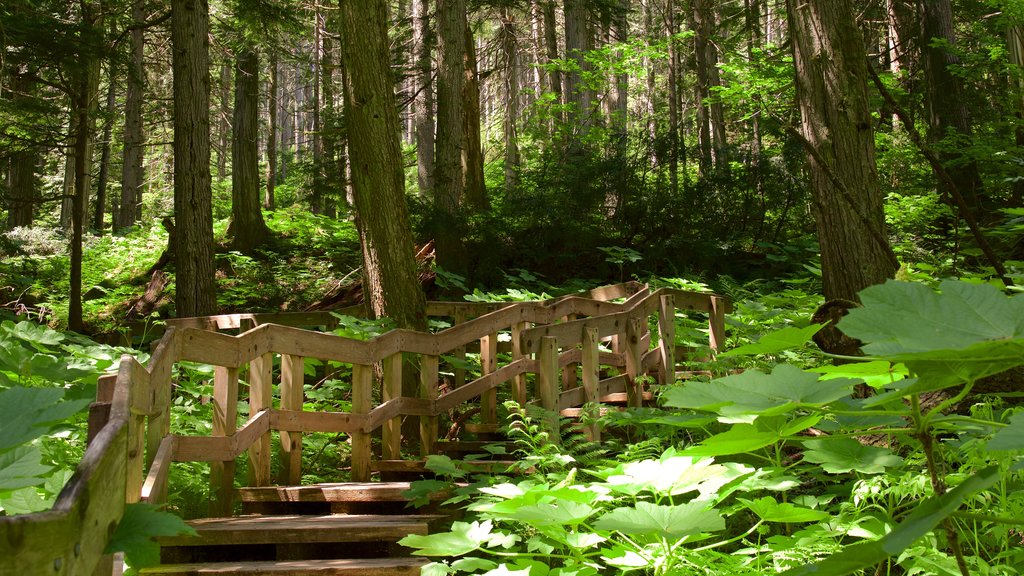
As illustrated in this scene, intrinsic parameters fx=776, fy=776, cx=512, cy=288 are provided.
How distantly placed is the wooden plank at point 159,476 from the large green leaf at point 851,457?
9.30 feet

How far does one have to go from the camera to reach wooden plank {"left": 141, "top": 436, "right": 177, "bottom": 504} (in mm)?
3596

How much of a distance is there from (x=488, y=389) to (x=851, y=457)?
5141 millimetres

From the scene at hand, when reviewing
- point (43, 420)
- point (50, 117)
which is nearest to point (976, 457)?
point (43, 420)

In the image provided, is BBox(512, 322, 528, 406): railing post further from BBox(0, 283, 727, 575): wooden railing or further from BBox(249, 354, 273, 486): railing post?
BBox(249, 354, 273, 486): railing post

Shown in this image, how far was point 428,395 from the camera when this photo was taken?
267 inches

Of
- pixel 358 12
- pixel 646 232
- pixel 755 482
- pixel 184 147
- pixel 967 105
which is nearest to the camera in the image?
pixel 755 482

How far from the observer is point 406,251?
302 inches

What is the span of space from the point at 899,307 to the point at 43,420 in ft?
3.02

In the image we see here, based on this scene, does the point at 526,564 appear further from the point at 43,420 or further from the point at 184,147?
the point at 184,147

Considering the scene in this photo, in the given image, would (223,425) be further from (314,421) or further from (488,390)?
(488,390)

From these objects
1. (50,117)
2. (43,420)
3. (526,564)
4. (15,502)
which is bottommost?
(526,564)

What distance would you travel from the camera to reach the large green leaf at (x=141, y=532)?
1.03 metres

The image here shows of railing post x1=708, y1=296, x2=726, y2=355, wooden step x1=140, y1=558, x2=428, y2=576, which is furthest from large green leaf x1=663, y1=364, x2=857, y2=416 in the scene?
railing post x1=708, y1=296, x2=726, y2=355

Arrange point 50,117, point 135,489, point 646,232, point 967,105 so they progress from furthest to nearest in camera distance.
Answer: point 50,117 → point 646,232 → point 967,105 → point 135,489
